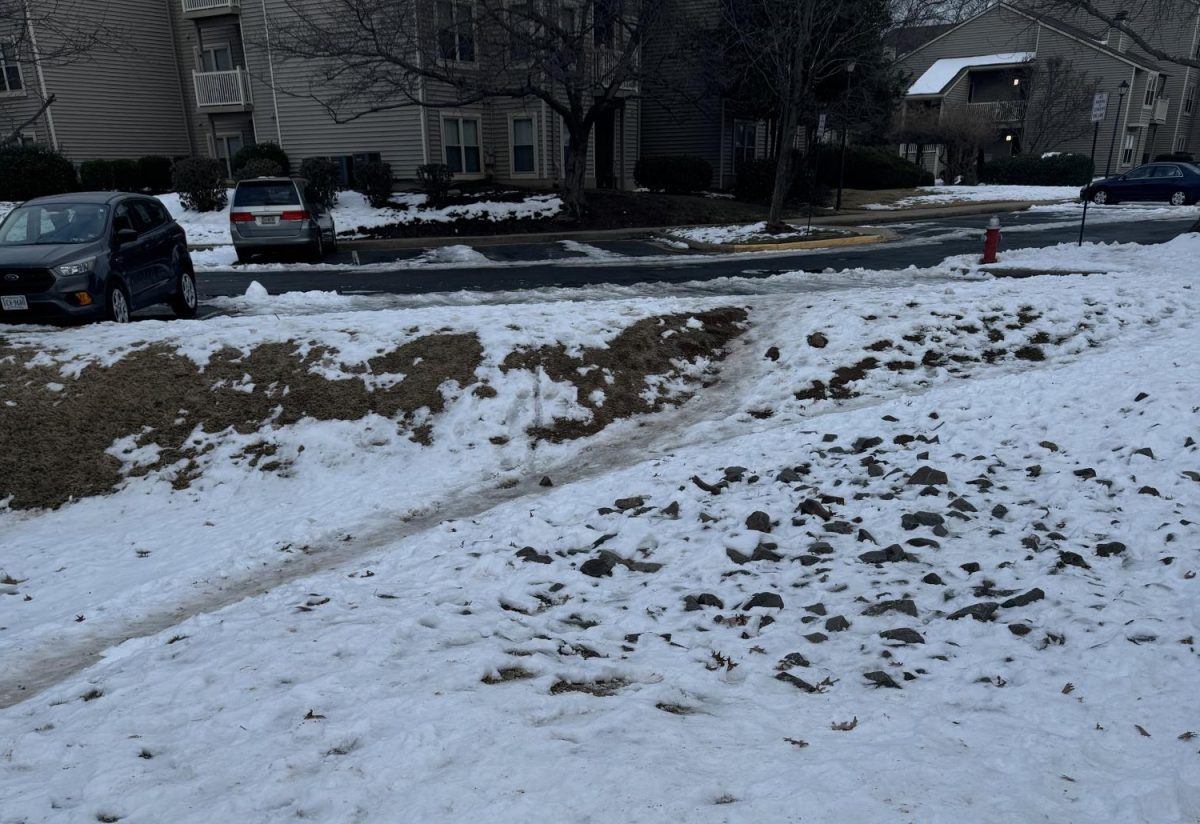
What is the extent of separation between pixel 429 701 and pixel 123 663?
1.94m

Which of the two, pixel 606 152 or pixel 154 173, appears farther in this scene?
pixel 606 152

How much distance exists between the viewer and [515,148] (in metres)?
31.0

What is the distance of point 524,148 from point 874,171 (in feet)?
61.9

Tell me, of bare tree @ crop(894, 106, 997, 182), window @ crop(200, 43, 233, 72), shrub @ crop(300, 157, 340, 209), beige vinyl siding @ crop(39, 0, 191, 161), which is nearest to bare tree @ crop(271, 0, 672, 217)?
shrub @ crop(300, 157, 340, 209)

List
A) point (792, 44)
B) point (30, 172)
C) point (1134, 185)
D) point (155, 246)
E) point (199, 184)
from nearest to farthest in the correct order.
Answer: point (155, 246) → point (792, 44) → point (199, 184) → point (30, 172) → point (1134, 185)

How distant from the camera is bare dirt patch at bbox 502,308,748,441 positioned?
8.88m

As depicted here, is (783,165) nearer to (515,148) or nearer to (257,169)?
(515,148)

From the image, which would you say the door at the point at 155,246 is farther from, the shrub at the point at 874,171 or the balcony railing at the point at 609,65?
the shrub at the point at 874,171

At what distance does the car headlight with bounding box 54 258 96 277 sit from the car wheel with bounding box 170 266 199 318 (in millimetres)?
1968

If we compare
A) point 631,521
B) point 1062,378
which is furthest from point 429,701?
point 1062,378

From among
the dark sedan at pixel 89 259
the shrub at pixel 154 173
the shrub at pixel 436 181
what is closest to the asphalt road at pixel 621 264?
the dark sedan at pixel 89 259

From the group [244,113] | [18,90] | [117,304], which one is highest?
[18,90]

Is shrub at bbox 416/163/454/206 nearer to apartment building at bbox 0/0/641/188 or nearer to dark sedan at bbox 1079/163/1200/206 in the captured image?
apartment building at bbox 0/0/641/188

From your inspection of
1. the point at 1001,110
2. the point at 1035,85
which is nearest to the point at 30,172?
the point at 1001,110
